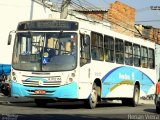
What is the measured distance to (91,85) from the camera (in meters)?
20.3

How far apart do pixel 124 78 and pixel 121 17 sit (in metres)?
28.9

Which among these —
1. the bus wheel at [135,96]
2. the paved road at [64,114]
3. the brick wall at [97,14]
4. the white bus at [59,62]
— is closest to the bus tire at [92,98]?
the white bus at [59,62]

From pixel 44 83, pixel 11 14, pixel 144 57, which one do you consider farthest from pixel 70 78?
pixel 11 14

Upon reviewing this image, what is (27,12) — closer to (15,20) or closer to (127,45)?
(15,20)

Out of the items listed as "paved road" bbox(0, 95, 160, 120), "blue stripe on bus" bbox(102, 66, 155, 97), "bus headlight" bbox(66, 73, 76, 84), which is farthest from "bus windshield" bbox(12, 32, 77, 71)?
"blue stripe on bus" bbox(102, 66, 155, 97)

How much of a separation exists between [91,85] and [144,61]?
25.2 ft

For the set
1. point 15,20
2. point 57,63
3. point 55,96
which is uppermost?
point 15,20

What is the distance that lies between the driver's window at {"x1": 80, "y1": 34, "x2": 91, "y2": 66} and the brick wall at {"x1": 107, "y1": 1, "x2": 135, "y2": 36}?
29.0 meters

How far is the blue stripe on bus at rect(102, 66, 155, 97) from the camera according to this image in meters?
21.9

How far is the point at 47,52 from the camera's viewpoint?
1912 centimetres

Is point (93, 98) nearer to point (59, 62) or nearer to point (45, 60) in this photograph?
point (59, 62)

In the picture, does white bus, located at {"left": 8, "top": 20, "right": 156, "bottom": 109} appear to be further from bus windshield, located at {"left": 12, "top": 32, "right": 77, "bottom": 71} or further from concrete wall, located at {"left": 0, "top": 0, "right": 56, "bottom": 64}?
concrete wall, located at {"left": 0, "top": 0, "right": 56, "bottom": 64}

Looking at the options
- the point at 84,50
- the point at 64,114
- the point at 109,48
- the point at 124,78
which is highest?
the point at 109,48

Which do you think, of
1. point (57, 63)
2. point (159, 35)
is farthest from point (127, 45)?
point (159, 35)
